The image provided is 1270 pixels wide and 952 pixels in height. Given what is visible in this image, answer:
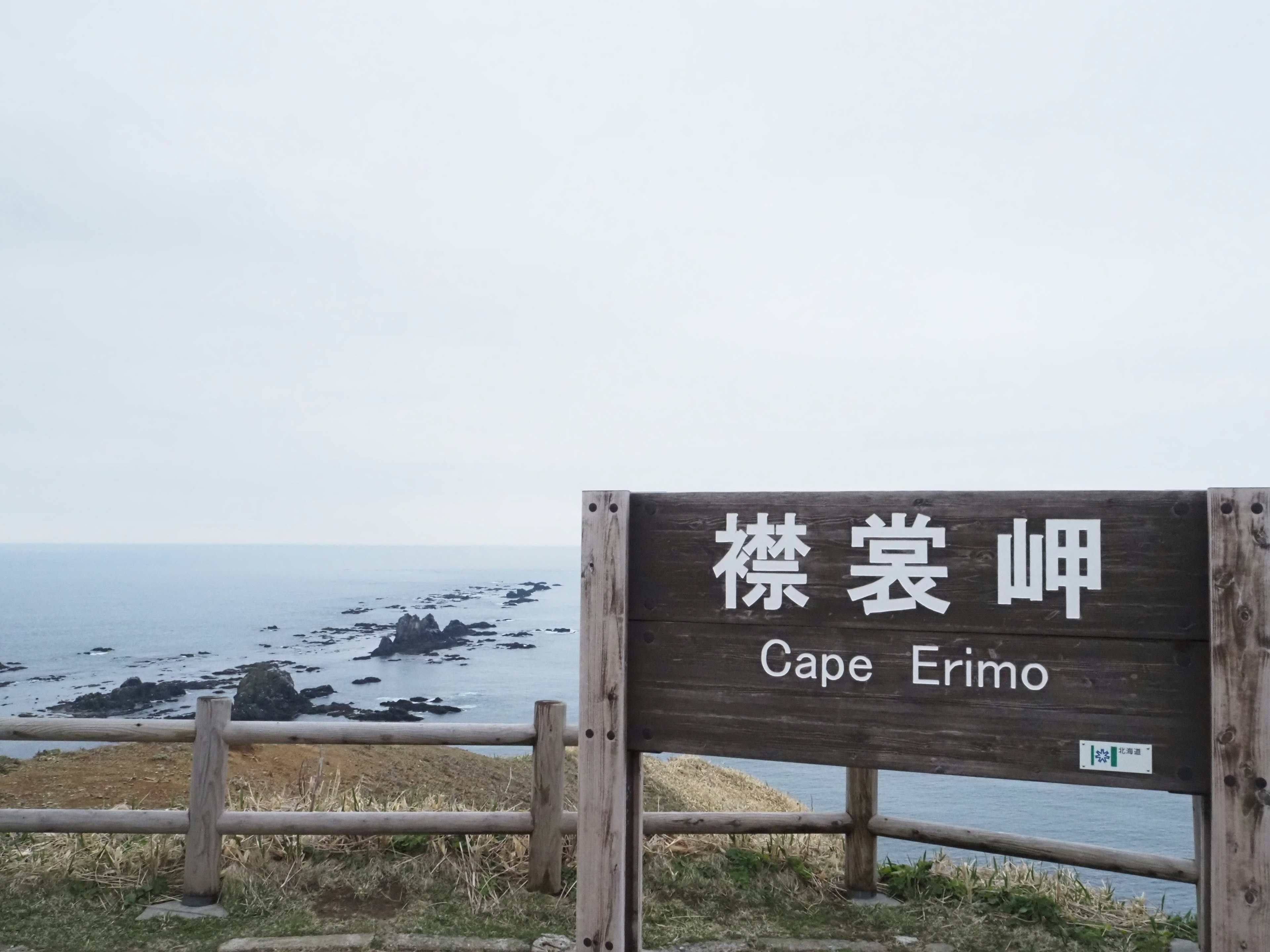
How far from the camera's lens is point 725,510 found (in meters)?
2.99

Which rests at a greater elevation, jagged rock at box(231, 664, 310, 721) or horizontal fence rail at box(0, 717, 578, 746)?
horizontal fence rail at box(0, 717, 578, 746)

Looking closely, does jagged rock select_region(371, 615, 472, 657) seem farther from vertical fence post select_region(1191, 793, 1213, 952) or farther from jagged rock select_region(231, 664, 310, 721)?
vertical fence post select_region(1191, 793, 1213, 952)

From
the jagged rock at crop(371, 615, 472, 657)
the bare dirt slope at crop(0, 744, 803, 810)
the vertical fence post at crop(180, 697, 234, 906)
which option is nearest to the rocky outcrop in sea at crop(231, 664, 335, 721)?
the jagged rock at crop(371, 615, 472, 657)

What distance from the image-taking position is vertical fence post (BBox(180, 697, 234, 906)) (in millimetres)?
4164

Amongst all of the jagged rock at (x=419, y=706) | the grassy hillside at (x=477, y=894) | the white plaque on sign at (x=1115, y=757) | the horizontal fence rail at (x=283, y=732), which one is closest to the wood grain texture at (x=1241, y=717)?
the white plaque on sign at (x=1115, y=757)

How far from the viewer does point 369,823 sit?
13.8ft

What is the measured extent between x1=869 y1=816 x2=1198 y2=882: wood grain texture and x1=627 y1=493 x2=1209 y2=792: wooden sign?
1.53 m

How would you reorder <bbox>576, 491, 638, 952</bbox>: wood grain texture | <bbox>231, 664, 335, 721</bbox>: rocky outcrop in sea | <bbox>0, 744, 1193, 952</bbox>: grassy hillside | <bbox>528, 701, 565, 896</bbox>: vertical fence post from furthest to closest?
Answer: <bbox>231, 664, 335, 721</bbox>: rocky outcrop in sea < <bbox>528, 701, 565, 896</bbox>: vertical fence post < <bbox>0, 744, 1193, 952</bbox>: grassy hillside < <bbox>576, 491, 638, 952</bbox>: wood grain texture

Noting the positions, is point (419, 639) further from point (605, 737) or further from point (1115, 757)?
point (1115, 757)

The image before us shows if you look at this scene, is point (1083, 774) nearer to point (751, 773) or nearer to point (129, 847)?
point (129, 847)

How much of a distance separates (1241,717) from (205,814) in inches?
166

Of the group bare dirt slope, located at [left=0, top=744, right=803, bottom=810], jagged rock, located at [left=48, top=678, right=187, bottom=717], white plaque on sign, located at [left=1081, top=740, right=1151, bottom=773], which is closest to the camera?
white plaque on sign, located at [left=1081, top=740, right=1151, bottom=773]

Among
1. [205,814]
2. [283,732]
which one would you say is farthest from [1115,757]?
[205,814]

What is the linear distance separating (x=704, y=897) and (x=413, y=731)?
164 centimetres
